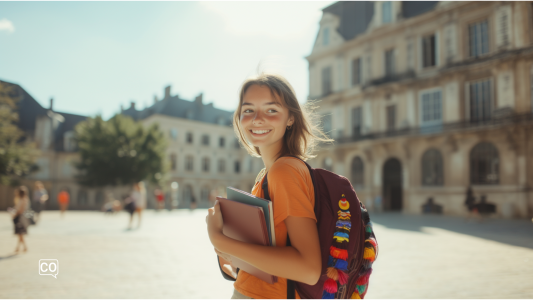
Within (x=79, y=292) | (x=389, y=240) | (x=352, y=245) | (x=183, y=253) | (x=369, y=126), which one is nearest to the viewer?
(x=352, y=245)

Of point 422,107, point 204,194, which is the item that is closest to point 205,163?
point 204,194

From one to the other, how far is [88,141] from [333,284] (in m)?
43.2

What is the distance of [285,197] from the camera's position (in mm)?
1312

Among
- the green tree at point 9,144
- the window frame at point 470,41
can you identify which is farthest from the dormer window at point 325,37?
the green tree at point 9,144

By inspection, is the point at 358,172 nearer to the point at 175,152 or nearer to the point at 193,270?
the point at 193,270

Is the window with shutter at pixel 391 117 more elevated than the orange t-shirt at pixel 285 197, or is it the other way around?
the window with shutter at pixel 391 117

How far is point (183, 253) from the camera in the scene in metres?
8.41

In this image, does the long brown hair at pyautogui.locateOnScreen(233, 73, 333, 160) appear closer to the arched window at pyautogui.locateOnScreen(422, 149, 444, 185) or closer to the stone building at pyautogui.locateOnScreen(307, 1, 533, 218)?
the stone building at pyautogui.locateOnScreen(307, 1, 533, 218)

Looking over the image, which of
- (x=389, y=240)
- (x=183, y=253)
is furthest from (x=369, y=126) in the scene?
(x=183, y=253)

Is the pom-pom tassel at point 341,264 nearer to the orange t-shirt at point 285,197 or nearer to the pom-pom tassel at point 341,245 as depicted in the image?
the pom-pom tassel at point 341,245

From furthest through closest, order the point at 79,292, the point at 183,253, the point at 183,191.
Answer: the point at 183,191 → the point at 183,253 → the point at 79,292

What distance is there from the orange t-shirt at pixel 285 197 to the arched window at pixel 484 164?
25.0 m

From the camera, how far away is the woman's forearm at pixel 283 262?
50.9 inches

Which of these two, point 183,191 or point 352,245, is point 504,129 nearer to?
point 352,245
